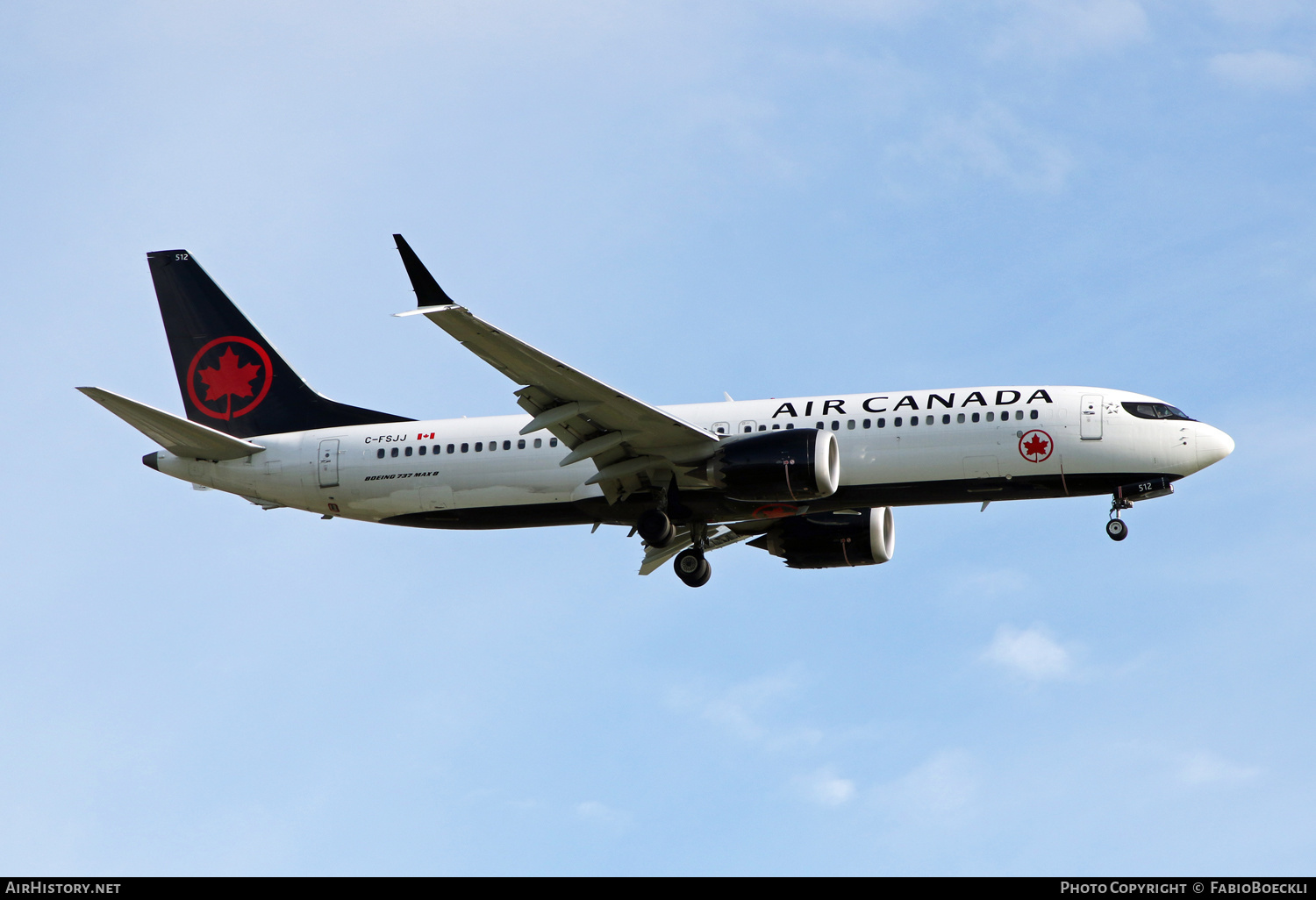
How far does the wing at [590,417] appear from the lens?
106 ft

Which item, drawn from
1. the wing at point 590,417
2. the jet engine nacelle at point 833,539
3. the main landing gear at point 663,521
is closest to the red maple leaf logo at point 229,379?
the wing at point 590,417

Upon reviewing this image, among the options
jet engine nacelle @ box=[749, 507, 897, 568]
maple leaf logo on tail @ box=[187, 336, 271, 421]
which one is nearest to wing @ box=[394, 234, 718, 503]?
jet engine nacelle @ box=[749, 507, 897, 568]

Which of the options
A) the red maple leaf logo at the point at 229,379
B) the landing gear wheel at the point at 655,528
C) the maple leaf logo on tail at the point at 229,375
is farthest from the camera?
the red maple leaf logo at the point at 229,379

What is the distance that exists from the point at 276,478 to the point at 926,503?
1711cm

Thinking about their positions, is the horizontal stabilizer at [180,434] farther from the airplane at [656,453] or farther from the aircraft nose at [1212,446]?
the aircraft nose at [1212,446]

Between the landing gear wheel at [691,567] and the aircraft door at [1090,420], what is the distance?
414 inches

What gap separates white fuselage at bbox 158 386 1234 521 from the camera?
35.5 m

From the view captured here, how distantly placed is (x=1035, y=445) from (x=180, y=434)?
71.4 ft

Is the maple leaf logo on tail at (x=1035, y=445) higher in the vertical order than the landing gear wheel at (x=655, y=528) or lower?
higher

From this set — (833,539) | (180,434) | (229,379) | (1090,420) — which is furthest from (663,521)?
(229,379)

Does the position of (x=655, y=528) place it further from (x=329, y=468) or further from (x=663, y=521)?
(x=329, y=468)

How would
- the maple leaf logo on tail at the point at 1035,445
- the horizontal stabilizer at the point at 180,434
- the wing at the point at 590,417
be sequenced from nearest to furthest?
the wing at the point at 590,417 → the maple leaf logo on tail at the point at 1035,445 → the horizontal stabilizer at the point at 180,434
